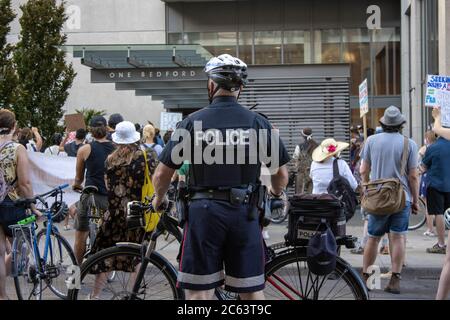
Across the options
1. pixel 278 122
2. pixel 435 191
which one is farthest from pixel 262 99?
pixel 435 191

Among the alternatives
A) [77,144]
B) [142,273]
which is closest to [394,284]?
[142,273]

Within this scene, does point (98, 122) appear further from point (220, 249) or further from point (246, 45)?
point (246, 45)

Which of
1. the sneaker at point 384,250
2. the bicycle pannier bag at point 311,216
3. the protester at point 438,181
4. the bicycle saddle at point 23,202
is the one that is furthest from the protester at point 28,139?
the bicycle pannier bag at point 311,216

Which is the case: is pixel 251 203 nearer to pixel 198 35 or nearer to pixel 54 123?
pixel 54 123

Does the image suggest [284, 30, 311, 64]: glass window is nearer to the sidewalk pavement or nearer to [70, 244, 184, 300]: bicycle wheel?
the sidewalk pavement

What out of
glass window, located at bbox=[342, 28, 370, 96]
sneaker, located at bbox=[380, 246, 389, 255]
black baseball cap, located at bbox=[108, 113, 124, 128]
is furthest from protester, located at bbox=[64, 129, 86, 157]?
A: glass window, located at bbox=[342, 28, 370, 96]

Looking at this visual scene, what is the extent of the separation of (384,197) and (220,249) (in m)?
3.52

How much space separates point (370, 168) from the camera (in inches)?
317

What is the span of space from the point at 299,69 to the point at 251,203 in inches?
601

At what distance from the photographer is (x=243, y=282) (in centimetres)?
443

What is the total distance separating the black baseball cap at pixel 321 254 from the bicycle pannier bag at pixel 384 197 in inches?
103

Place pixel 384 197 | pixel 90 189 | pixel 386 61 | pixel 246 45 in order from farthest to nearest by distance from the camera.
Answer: pixel 246 45 → pixel 386 61 → pixel 90 189 → pixel 384 197

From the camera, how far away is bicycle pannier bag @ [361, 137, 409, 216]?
24.5 feet

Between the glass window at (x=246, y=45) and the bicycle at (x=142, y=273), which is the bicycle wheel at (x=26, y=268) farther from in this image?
the glass window at (x=246, y=45)
